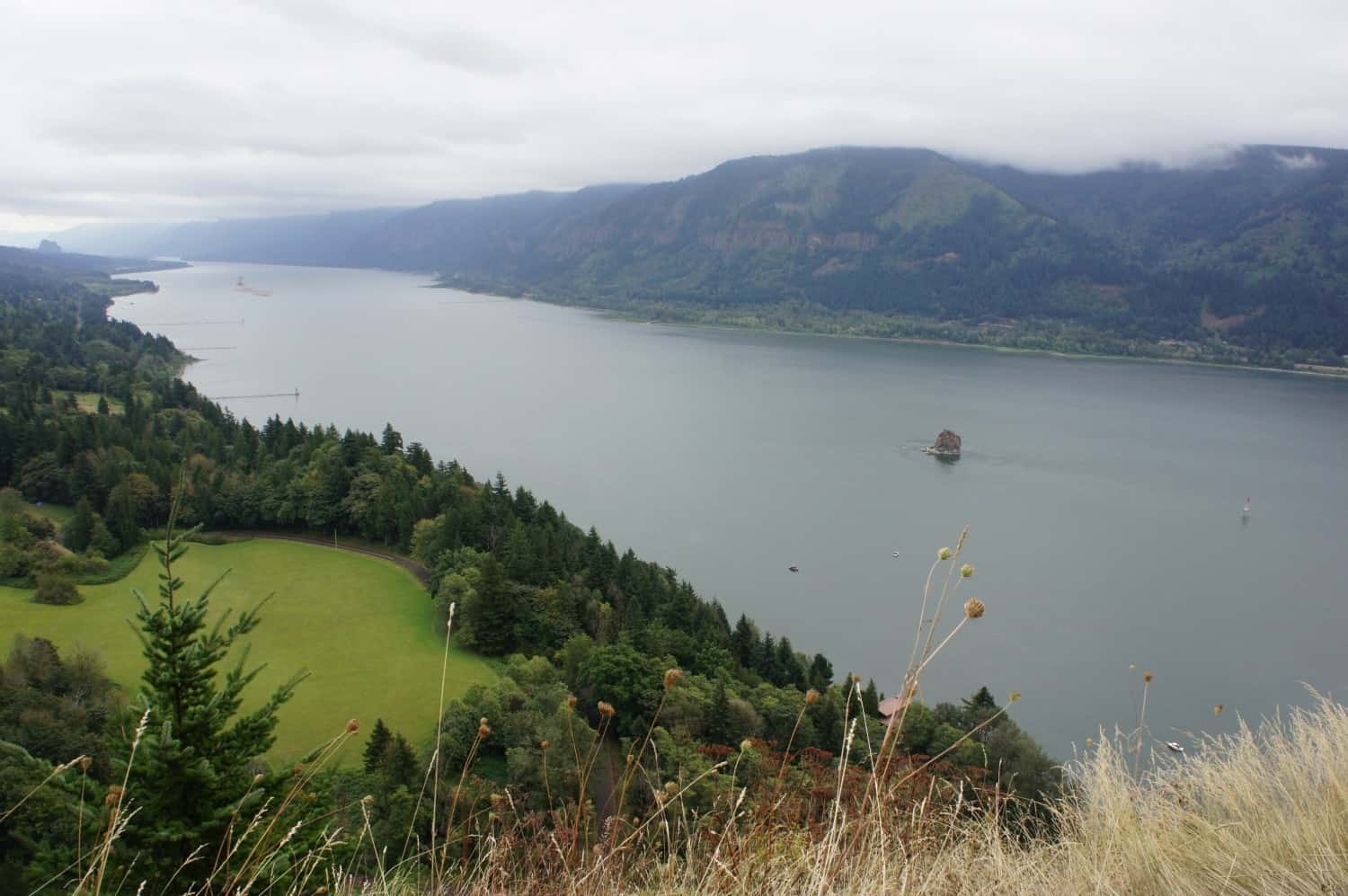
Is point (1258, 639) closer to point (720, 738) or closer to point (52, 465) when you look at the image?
point (720, 738)

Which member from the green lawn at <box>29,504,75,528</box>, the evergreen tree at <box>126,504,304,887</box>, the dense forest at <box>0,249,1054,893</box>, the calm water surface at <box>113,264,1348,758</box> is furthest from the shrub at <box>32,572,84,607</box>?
the evergreen tree at <box>126,504,304,887</box>

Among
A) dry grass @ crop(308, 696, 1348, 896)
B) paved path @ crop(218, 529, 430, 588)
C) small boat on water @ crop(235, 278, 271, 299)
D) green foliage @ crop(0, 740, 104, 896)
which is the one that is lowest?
paved path @ crop(218, 529, 430, 588)

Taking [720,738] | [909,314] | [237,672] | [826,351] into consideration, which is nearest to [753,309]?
[909,314]

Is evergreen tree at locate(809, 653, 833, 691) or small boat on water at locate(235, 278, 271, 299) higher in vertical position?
small boat on water at locate(235, 278, 271, 299)

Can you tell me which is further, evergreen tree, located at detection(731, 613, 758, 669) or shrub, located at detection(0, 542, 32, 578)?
shrub, located at detection(0, 542, 32, 578)

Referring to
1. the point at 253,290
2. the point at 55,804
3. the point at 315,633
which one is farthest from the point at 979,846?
the point at 253,290

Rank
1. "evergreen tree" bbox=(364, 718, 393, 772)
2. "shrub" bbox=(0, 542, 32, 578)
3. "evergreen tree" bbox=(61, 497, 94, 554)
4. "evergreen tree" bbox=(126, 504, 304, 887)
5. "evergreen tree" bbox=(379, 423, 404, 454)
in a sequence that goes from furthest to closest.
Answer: "evergreen tree" bbox=(379, 423, 404, 454) < "evergreen tree" bbox=(61, 497, 94, 554) < "shrub" bbox=(0, 542, 32, 578) < "evergreen tree" bbox=(364, 718, 393, 772) < "evergreen tree" bbox=(126, 504, 304, 887)

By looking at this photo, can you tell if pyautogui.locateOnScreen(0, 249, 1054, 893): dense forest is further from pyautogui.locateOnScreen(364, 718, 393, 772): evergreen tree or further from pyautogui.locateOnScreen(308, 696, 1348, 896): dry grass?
pyautogui.locateOnScreen(308, 696, 1348, 896): dry grass

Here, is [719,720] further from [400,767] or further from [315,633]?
[315,633]
